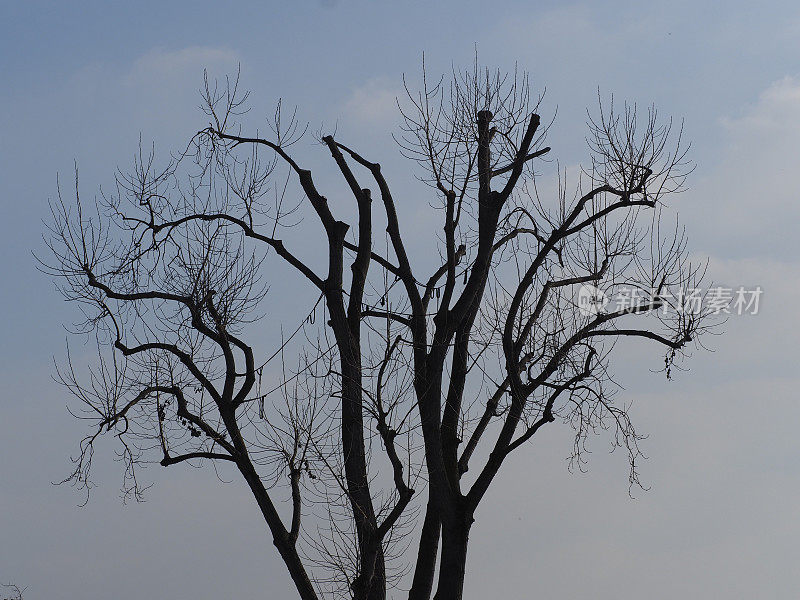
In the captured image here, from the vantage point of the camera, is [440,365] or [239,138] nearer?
[440,365]

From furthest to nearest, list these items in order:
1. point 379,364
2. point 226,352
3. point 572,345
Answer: point 226,352
point 572,345
point 379,364

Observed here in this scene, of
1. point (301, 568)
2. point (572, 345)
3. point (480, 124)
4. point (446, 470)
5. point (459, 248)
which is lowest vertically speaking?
point (301, 568)

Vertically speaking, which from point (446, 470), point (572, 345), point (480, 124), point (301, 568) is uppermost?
point (480, 124)

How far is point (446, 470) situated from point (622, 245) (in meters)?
2.48

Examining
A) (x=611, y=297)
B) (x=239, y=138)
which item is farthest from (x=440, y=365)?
(x=239, y=138)

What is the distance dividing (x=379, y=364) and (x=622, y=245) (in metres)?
2.54

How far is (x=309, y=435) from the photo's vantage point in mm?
8945

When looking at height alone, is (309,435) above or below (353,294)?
below

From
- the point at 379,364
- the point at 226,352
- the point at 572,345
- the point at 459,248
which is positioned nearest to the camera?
the point at 379,364

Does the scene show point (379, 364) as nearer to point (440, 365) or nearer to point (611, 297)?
point (440, 365)

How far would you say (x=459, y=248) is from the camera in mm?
9789

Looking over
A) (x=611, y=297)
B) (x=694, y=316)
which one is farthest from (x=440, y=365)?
(x=694, y=316)

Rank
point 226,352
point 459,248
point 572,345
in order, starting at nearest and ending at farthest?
point 572,345, point 226,352, point 459,248

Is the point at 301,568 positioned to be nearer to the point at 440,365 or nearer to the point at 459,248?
the point at 440,365
